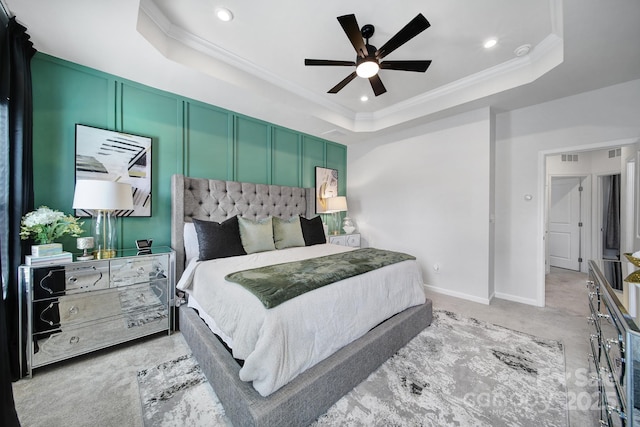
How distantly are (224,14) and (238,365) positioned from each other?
2768 millimetres

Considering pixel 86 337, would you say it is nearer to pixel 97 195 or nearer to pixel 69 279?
pixel 69 279

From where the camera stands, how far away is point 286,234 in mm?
3244

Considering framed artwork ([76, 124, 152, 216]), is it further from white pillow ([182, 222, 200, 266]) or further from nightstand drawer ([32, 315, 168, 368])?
nightstand drawer ([32, 315, 168, 368])

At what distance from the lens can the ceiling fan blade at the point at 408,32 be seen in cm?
167

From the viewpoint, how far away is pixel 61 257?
1901mm

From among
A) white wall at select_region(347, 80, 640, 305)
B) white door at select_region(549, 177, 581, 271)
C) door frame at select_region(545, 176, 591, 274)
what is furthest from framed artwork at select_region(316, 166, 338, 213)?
white door at select_region(549, 177, 581, 271)

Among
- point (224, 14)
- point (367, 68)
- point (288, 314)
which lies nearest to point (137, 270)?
point (288, 314)

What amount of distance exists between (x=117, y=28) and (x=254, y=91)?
129cm

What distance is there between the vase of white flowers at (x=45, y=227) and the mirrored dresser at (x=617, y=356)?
3.33 metres

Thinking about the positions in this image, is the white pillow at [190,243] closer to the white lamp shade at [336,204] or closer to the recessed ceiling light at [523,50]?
the white lamp shade at [336,204]

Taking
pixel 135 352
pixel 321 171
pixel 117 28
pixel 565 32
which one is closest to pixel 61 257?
pixel 135 352

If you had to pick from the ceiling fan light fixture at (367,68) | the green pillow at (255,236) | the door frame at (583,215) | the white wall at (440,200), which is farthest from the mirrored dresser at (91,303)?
the door frame at (583,215)

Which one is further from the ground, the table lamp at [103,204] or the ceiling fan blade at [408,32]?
the ceiling fan blade at [408,32]

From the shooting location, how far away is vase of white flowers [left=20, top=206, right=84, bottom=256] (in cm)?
183
